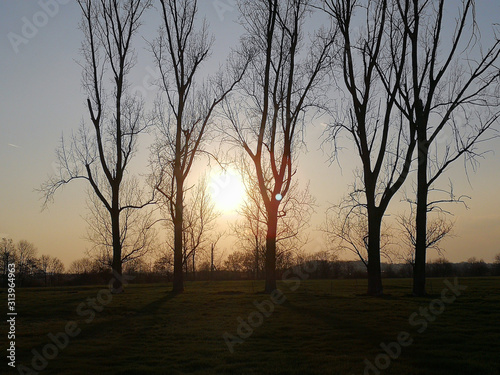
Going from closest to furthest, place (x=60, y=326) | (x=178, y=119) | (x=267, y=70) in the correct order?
(x=60, y=326)
(x=267, y=70)
(x=178, y=119)

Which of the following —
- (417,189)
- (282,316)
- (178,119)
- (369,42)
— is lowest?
(282,316)

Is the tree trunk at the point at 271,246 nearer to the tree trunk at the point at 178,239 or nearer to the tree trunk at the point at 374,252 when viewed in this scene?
the tree trunk at the point at 374,252

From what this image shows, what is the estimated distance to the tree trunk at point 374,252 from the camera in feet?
61.4

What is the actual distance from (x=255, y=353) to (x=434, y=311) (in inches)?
279

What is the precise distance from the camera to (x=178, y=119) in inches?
953

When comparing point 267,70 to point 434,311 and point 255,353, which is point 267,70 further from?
point 255,353

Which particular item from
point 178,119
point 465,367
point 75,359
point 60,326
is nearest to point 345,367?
point 465,367

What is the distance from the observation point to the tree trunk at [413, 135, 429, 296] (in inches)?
713

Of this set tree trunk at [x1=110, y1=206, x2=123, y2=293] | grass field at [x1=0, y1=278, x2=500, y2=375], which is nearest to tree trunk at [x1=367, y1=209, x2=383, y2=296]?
grass field at [x1=0, y1=278, x2=500, y2=375]

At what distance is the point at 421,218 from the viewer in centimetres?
1816

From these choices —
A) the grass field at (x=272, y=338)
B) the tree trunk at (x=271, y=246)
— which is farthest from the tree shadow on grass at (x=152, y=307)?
the tree trunk at (x=271, y=246)

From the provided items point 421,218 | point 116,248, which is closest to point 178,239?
point 116,248

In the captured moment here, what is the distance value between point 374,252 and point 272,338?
30.6ft

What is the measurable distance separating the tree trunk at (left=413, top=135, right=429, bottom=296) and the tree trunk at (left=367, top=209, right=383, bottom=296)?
1478 millimetres
